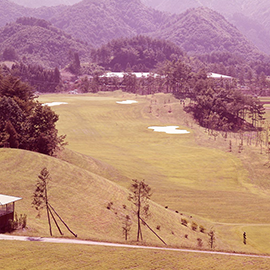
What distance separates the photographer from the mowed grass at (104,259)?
2348 cm

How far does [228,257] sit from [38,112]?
1745 inches

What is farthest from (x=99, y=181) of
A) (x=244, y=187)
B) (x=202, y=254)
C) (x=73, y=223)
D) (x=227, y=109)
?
(x=227, y=109)

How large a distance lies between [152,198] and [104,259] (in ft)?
88.9

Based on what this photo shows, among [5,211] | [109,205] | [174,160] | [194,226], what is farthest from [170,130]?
[5,211]

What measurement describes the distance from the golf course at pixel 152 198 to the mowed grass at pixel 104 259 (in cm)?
7

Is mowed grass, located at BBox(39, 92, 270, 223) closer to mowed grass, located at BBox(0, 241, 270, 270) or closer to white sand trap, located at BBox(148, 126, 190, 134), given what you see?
white sand trap, located at BBox(148, 126, 190, 134)

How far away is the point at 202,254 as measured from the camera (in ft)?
90.2

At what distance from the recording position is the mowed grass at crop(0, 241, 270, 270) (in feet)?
77.0

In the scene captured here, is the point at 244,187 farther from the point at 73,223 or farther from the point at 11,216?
the point at 11,216

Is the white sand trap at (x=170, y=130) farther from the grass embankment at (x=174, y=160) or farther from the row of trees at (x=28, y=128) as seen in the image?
the row of trees at (x=28, y=128)

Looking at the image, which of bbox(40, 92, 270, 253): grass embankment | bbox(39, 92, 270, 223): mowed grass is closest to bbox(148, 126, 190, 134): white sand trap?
bbox(40, 92, 270, 253): grass embankment

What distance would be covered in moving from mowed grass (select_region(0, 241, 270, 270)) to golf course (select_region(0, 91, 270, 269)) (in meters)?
Answer: 0.07

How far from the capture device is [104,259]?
24.8 metres

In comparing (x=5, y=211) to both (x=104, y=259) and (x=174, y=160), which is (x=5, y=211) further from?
(x=174, y=160)
